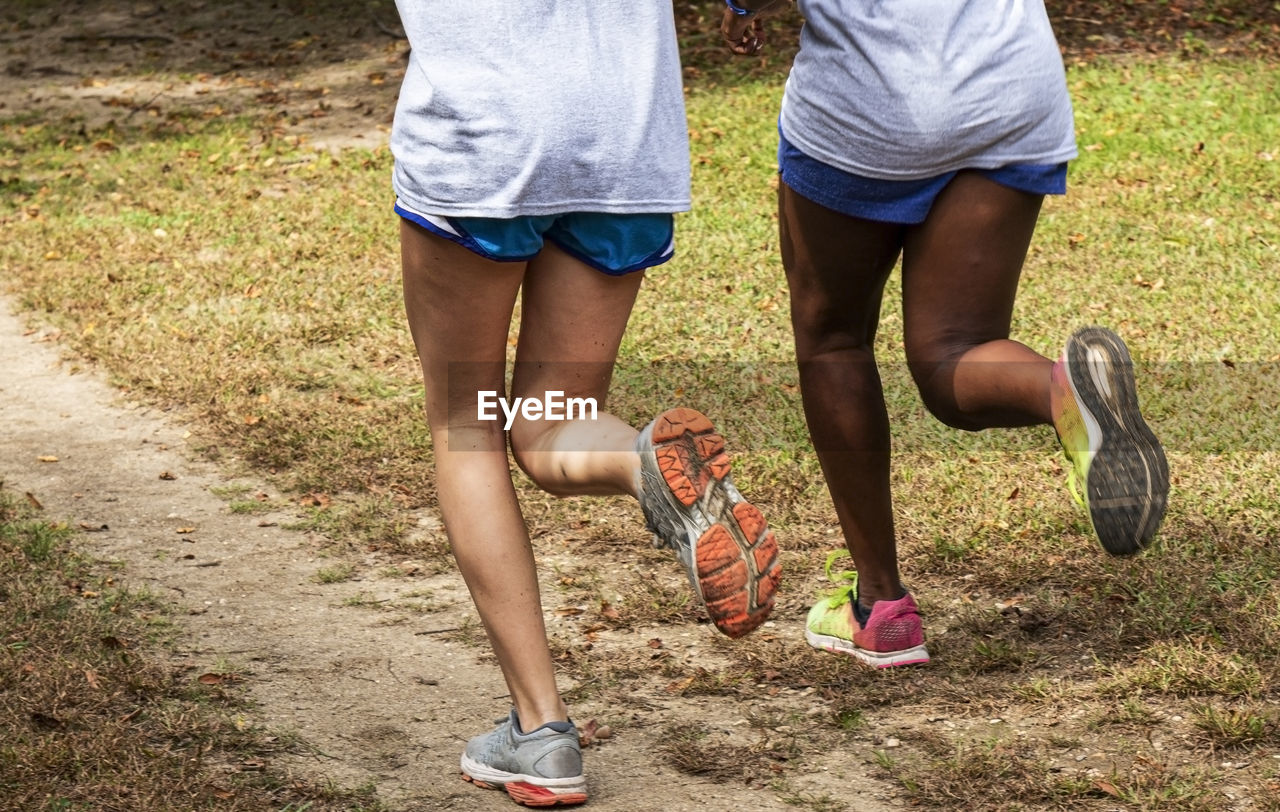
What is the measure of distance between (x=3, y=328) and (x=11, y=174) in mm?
3199

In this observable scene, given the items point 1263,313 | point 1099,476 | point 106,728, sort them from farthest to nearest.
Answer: point 1263,313 < point 106,728 < point 1099,476

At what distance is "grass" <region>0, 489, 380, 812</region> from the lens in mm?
2869

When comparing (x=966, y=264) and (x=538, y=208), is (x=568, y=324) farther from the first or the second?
(x=966, y=264)

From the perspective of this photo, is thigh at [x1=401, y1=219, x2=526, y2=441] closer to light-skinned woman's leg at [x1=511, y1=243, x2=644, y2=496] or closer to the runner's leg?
light-skinned woman's leg at [x1=511, y1=243, x2=644, y2=496]

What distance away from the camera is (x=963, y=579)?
3.88 meters

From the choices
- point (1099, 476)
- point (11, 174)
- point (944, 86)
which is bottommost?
point (11, 174)

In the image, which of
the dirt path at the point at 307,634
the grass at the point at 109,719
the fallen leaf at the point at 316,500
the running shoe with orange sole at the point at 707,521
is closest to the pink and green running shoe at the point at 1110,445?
the running shoe with orange sole at the point at 707,521

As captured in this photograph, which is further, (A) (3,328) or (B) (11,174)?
(B) (11,174)

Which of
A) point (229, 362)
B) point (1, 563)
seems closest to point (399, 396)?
point (229, 362)

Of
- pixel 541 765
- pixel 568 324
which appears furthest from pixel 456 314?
pixel 541 765

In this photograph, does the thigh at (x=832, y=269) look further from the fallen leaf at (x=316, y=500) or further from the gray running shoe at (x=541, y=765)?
the fallen leaf at (x=316, y=500)

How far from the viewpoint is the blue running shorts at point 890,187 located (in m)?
2.88

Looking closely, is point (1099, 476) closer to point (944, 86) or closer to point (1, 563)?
point (944, 86)

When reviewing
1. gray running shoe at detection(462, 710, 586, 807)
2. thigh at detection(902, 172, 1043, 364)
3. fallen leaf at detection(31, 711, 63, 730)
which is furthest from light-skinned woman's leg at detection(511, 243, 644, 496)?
fallen leaf at detection(31, 711, 63, 730)
